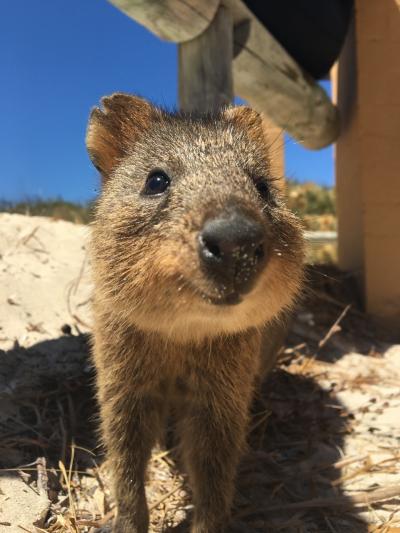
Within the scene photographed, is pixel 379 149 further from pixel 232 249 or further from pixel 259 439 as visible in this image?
pixel 232 249

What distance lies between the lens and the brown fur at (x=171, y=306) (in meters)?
2.24

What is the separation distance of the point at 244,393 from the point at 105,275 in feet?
3.27

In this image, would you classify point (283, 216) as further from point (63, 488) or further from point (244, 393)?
point (63, 488)

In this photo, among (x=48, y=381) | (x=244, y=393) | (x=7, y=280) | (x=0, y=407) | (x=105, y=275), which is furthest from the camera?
(x=7, y=280)

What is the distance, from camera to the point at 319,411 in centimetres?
438

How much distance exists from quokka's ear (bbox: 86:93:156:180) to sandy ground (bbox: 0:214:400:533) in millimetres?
1731

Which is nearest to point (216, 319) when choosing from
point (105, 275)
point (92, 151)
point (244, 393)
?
point (105, 275)

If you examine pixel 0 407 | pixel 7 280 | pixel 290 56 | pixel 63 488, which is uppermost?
pixel 290 56

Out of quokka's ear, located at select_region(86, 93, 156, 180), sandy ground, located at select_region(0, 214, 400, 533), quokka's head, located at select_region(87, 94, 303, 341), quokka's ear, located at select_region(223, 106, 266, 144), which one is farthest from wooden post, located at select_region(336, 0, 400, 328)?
quokka's ear, located at select_region(86, 93, 156, 180)

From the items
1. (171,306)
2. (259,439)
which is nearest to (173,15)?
(171,306)

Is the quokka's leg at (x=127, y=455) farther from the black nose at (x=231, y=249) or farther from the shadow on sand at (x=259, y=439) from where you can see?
the black nose at (x=231, y=249)

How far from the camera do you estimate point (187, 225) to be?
80.5 inches

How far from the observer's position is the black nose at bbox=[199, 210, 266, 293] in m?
1.87

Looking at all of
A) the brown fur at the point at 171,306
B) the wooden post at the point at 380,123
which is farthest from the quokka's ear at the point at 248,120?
the wooden post at the point at 380,123
